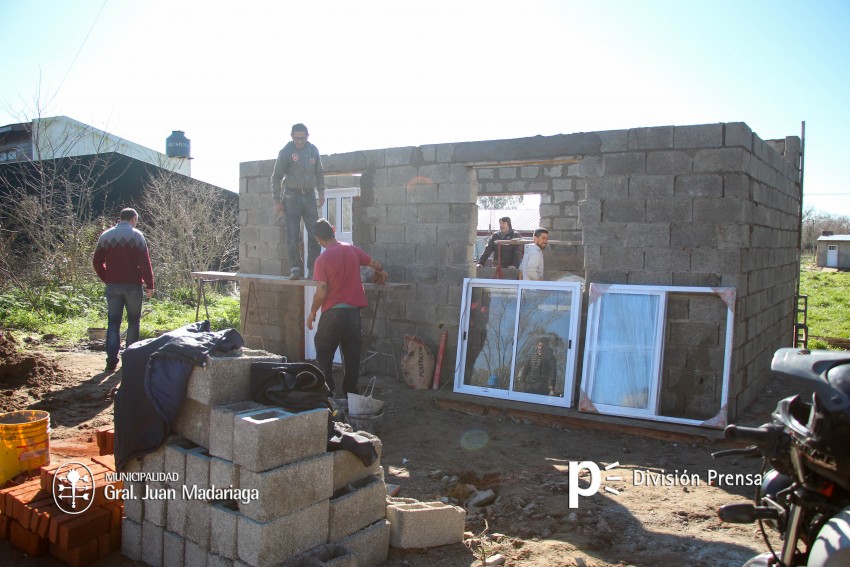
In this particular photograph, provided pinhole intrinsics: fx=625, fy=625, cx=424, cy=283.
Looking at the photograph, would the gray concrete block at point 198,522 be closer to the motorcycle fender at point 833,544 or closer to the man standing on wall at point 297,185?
the motorcycle fender at point 833,544

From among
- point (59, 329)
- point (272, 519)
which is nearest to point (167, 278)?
point (59, 329)

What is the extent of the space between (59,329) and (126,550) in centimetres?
808

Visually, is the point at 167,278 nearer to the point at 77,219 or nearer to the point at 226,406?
the point at 77,219

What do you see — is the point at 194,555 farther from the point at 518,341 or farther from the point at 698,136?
the point at 698,136

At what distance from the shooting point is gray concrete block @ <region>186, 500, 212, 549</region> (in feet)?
10.7

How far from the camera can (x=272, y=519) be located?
306 cm

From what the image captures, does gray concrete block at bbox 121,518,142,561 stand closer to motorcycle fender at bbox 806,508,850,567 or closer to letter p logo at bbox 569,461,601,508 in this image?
letter p logo at bbox 569,461,601,508

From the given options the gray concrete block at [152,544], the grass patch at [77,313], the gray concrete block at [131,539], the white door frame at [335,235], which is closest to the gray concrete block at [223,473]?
the gray concrete block at [152,544]

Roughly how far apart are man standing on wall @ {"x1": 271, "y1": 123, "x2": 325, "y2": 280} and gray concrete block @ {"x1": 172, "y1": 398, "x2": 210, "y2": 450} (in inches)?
159

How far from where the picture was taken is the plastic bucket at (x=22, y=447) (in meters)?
4.16

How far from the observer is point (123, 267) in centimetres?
755

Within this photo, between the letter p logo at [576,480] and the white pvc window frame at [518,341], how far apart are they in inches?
56.7

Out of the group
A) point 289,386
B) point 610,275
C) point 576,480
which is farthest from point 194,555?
point 610,275

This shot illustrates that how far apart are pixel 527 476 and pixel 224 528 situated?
2570 millimetres
